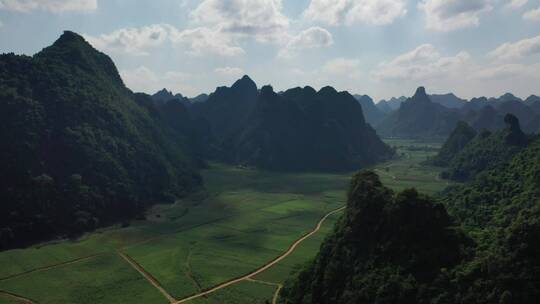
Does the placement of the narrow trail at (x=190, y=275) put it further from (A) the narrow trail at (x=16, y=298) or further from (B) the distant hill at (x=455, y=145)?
(B) the distant hill at (x=455, y=145)

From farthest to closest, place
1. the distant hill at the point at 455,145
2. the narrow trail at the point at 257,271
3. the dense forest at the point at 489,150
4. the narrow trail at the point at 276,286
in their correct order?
1. the distant hill at the point at 455,145
2. the dense forest at the point at 489,150
3. the narrow trail at the point at 257,271
4. the narrow trail at the point at 276,286

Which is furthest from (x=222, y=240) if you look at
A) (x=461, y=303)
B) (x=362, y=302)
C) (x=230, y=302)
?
(x=461, y=303)

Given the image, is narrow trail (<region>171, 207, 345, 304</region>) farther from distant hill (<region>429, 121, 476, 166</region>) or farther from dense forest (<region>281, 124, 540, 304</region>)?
distant hill (<region>429, 121, 476, 166</region>)

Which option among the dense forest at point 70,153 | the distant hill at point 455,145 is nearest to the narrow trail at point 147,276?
the dense forest at point 70,153

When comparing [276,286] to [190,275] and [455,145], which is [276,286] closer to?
[190,275]

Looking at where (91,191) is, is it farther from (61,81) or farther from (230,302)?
(230,302)

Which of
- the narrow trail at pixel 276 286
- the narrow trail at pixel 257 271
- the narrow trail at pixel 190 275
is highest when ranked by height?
the narrow trail at pixel 190 275
